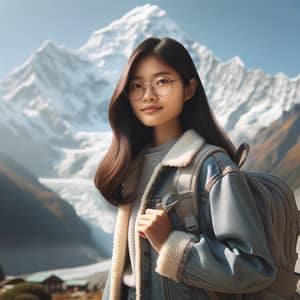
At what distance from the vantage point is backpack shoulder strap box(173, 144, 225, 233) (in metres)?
0.84

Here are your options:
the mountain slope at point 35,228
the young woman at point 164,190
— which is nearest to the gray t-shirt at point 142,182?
the young woman at point 164,190

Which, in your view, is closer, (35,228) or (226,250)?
(226,250)

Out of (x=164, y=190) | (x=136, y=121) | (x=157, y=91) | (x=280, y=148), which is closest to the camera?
(x=164, y=190)

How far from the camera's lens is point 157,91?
3.32 feet

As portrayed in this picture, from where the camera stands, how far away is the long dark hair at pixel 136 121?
1004 mm

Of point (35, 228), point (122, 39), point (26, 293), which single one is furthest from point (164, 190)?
point (122, 39)

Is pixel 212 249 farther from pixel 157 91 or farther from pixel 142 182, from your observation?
pixel 157 91

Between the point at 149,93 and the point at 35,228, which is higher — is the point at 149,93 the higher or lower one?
the higher one

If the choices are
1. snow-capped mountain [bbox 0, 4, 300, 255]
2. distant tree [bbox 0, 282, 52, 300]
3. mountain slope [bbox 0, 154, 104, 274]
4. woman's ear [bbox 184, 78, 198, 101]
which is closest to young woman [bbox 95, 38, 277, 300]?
woman's ear [bbox 184, 78, 198, 101]

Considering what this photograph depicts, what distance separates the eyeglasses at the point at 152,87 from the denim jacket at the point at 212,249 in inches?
6.4

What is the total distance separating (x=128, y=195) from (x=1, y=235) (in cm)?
946

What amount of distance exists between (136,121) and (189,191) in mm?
368

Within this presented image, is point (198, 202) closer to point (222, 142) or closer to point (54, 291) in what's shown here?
point (222, 142)

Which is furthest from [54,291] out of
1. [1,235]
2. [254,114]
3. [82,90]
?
[82,90]
